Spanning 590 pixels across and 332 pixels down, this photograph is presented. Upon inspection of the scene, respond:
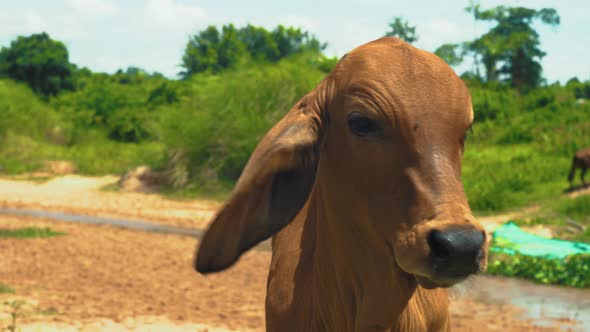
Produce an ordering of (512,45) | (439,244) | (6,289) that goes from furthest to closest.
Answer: (512,45) → (6,289) → (439,244)

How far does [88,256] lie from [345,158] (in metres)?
9.20

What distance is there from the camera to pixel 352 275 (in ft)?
6.91

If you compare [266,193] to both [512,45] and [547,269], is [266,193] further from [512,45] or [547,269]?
[512,45]

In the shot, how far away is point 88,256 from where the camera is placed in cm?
1042

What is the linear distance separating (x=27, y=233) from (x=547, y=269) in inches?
343

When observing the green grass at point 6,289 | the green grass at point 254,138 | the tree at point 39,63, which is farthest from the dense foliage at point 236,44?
the green grass at point 6,289

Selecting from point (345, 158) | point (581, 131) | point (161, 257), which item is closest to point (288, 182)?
point (345, 158)

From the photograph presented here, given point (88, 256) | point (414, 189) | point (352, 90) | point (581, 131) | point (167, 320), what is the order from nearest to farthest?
point (414, 189)
point (352, 90)
point (167, 320)
point (88, 256)
point (581, 131)

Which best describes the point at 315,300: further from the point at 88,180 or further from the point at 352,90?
the point at 88,180

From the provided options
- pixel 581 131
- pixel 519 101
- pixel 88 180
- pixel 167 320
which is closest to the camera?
A: pixel 167 320

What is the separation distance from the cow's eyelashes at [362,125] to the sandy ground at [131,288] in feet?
16.8

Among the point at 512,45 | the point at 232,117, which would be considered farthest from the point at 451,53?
the point at 232,117

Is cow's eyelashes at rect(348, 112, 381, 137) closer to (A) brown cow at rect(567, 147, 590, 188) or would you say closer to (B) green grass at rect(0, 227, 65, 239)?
(B) green grass at rect(0, 227, 65, 239)

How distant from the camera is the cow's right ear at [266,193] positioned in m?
1.82
